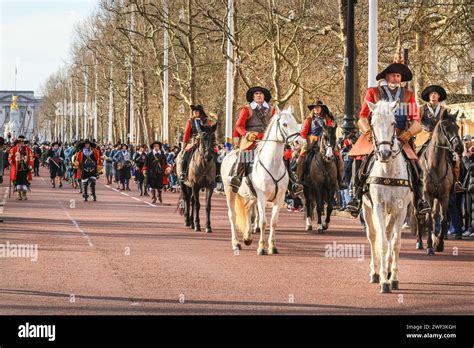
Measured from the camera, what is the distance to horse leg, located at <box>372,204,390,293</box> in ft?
44.1

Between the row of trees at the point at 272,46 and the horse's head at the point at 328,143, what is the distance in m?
6.20

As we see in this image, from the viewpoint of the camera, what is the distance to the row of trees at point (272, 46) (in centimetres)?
3312

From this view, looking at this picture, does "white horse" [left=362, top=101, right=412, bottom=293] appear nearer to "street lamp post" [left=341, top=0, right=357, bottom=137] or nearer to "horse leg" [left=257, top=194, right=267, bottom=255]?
"horse leg" [left=257, top=194, right=267, bottom=255]

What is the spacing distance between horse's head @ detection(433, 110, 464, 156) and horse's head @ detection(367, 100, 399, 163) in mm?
5658

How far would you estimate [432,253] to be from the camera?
18547 mm

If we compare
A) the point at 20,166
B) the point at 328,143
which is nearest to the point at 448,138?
the point at 328,143

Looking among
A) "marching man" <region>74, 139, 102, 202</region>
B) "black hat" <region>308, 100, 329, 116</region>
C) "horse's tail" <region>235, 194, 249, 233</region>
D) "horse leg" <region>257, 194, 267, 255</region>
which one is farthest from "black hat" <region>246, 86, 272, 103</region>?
"marching man" <region>74, 139, 102, 202</region>

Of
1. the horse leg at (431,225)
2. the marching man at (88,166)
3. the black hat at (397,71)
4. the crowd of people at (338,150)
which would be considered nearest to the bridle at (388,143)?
the crowd of people at (338,150)

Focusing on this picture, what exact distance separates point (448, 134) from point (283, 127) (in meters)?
2.93

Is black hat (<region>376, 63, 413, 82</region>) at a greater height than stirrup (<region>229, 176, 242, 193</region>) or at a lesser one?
greater

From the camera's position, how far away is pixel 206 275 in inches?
600

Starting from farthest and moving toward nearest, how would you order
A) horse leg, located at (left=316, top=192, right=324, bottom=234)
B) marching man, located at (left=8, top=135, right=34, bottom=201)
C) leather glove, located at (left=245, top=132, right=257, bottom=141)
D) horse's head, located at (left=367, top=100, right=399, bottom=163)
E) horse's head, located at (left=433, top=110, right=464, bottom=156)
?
1. marching man, located at (left=8, top=135, right=34, bottom=201)
2. horse leg, located at (left=316, top=192, right=324, bottom=234)
3. leather glove, located at (left=245, top=132, right=257, bottom=141)
4. horse's head, located at (left=433, top=110, right=464, bottom=156)
5. horse's head, located at (left=367, top=100, right=399, bottom=163)

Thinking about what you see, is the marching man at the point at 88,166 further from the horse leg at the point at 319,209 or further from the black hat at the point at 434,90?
the black hat at the point at 434,90
